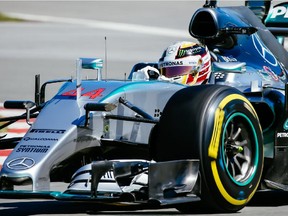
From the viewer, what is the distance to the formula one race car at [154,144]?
26.0ft

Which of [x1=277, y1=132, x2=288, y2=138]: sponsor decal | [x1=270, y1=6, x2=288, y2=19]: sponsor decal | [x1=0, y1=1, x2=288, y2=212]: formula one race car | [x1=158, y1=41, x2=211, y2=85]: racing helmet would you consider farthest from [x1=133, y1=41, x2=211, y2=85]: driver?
[x1=270, y1=6, x2=288, y2=19]: sponsor decal

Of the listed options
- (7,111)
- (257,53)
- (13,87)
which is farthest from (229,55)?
(13,87)

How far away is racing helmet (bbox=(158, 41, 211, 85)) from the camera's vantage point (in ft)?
31.9

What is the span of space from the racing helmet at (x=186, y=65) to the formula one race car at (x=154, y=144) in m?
0.25

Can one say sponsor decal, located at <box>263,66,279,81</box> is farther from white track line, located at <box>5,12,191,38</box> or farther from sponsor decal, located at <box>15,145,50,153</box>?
white track line, located at <box>5,12,191,38</box>

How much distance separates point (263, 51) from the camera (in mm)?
10422

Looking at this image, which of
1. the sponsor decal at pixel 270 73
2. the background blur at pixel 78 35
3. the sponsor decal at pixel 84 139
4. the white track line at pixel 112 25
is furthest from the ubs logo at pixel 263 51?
the white track line at pixel 112 25

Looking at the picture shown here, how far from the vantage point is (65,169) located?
8570 mm

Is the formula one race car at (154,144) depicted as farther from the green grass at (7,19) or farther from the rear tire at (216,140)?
the green grass at (7,19)

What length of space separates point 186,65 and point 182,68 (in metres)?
0.05

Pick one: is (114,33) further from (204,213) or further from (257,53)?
(204,213)

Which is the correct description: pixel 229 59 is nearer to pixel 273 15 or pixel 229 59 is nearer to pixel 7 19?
pixel 273 15

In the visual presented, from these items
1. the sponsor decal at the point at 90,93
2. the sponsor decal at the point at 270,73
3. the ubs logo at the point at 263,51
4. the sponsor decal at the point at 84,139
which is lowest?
the sponsor decal at the point at 84,139

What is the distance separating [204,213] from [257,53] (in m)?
2.59
